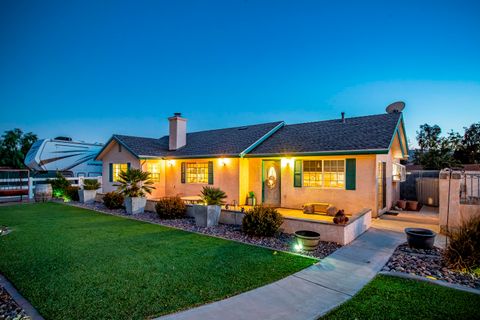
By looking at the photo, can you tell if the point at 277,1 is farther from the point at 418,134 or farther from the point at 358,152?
the point at 418,134

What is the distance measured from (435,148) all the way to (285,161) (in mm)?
29813

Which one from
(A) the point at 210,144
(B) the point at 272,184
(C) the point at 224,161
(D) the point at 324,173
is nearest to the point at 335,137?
(D) the point at 324,173

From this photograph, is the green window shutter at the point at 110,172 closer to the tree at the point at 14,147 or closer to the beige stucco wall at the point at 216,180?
the beige stucco wall at the point at 216,180

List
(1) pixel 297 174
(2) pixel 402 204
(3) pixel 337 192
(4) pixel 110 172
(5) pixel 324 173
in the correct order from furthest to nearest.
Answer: (4) pixel 110 172 < (2) pixel 402 204 < (1) pixel 297 174 < (5) pixel 324 173 < (3) pixel 337 192

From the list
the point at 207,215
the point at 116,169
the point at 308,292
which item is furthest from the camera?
the point at 116,169

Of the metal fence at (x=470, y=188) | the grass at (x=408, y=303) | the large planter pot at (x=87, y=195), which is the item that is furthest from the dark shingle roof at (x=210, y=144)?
the grass at (x=408, y=303)

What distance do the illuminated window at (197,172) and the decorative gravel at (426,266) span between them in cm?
1017

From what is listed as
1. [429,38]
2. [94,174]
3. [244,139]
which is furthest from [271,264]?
[94,174]

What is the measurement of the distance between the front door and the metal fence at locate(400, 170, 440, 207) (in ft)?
26.9

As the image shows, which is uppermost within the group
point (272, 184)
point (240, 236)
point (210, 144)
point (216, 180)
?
point (210, 144)

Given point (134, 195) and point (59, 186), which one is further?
point (59, 186)

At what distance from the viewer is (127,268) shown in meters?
5.09

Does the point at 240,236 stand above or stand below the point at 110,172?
below

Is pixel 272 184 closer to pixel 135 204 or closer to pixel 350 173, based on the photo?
pixel 350 173
